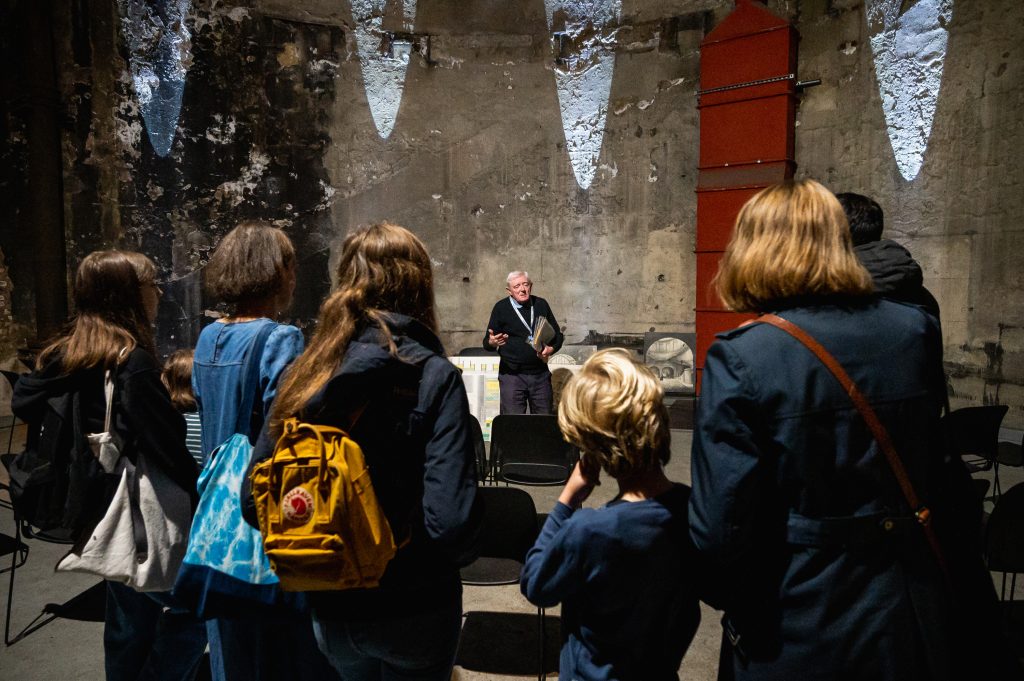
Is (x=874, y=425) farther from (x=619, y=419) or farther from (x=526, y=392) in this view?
(x=526, y=392)

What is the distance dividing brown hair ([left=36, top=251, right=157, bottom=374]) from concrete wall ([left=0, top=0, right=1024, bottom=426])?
6285 mm

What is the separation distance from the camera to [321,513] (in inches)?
49.9

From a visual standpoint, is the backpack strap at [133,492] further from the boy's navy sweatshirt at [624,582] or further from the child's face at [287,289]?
the boy's navy sweatshirt at [624,582]

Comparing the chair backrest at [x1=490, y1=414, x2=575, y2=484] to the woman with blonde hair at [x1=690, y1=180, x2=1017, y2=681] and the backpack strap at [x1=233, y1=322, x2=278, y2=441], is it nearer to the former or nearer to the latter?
the backpack strap at [x1=233, y1=322, x2=278, y2=441]

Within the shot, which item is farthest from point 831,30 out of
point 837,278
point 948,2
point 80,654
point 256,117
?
point 80,654

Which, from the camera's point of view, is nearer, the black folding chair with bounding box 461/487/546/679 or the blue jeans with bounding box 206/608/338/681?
the blue jeans with bounding box 206/608/338/681

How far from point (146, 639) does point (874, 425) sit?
83.5 inches

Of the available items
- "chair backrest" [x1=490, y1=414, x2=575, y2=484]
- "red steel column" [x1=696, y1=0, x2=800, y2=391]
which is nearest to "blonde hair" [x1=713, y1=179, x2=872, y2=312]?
"chair backrest" [x1=490, y1=414, x2=575, y2=484]

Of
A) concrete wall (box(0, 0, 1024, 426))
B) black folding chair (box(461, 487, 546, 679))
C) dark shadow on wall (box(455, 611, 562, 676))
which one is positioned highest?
concrete wall (box(0, 0, 1024, 426))

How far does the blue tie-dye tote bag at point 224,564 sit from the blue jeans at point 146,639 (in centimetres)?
52

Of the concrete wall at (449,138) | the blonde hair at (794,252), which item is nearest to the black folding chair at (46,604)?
the blonde hair at (794,252)

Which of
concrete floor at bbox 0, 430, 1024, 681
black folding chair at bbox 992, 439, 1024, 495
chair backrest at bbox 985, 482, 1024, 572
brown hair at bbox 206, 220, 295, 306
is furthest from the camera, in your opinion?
black folding chair at bbox 992, 439, 1024, 495

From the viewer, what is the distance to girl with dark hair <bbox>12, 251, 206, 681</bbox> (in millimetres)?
1884

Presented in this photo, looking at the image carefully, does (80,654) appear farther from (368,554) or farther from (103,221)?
(103,221)
